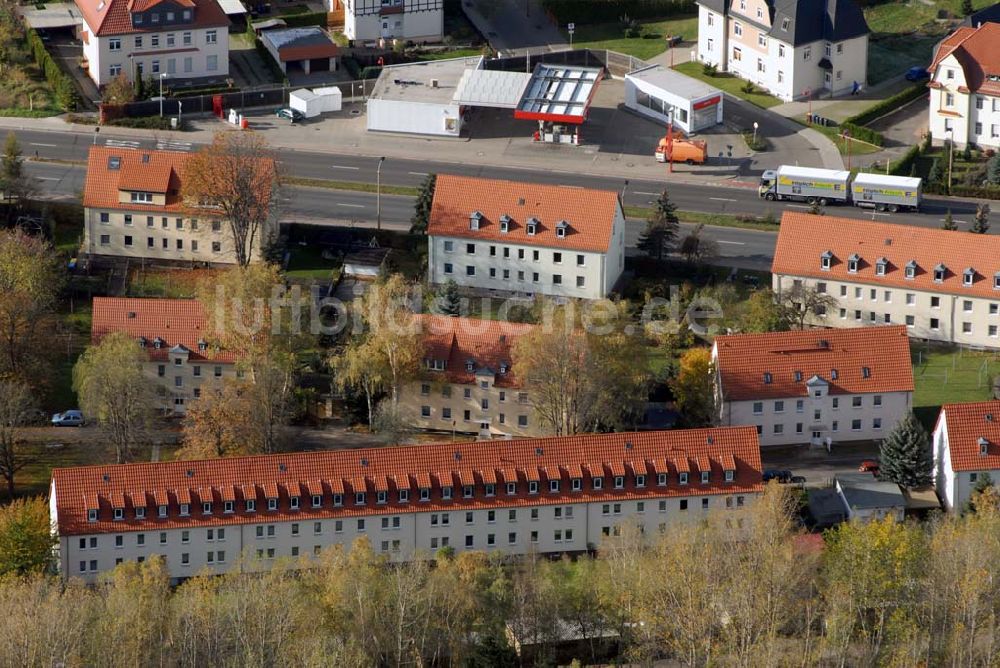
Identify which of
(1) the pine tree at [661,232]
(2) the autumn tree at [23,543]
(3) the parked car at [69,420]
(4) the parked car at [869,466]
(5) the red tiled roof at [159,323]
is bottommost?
(2) the autumn tree at [23,543]

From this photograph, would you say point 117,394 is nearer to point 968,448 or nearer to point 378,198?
point 378,198

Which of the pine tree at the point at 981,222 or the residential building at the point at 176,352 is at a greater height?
the pine tree at the point at 981,222

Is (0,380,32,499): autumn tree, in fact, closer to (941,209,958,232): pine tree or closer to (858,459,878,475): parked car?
(858,459,878,475): parked car

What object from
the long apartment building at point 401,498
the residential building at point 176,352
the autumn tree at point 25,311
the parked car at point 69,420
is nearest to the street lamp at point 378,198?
the residential building at point 176,352

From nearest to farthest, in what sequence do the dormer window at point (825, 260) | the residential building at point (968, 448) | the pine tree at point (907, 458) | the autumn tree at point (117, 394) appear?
the residential building at point (968, 448)
the autumn tree at point (117, 394)
the pine tree at point (907, 458)
the dormer window at point (825, 260)

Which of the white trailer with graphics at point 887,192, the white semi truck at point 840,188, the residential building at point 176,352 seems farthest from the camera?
the white semi truck at point 840,188

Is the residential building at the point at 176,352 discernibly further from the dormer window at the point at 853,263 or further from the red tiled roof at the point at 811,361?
the dormer window at the point at 853,263

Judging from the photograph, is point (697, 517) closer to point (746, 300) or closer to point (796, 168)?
point (746, 300)

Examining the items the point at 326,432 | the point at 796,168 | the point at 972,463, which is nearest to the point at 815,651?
the point at 972,463
